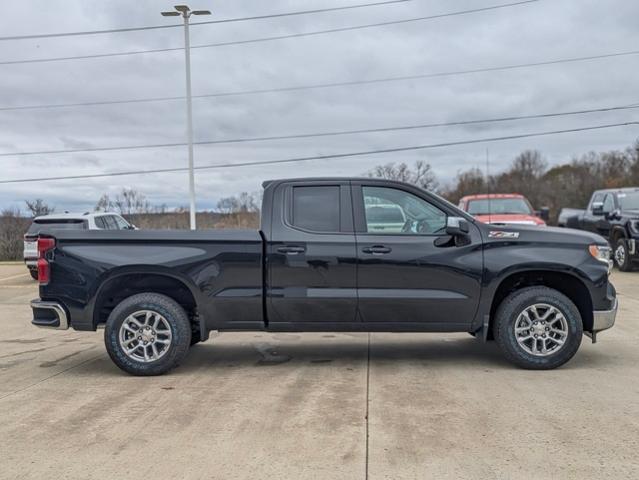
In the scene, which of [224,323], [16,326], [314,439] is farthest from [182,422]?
[16,326]

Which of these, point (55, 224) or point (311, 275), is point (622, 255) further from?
point (55, 224)

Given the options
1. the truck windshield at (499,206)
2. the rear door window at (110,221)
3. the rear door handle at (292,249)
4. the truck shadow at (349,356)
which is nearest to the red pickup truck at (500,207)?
the truck windshield at (499,206)

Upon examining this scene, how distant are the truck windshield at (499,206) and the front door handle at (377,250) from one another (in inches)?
357

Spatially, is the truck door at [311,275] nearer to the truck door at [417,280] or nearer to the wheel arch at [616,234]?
the truck door at [417,280]

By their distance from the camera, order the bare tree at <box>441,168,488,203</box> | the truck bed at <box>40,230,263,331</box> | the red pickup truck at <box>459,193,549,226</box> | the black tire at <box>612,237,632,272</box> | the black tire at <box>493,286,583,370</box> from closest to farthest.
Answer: the black tire at <box>493,286,583,370</box> → the truck bed at <box>40,230,263,331</box> → the red pickup truck at <box>459,193,549,226</box> → the black tire at <box>612,237,632,272</box> → the bare tree at <box>441,168,488,203</box>

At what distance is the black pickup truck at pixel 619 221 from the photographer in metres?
14.2

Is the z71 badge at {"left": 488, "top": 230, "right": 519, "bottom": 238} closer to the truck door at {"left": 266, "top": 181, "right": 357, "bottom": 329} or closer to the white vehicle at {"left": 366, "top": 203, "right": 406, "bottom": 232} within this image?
the white vehicle at {"left": 366, "top": 203, "right": 406, "bottom": 232}

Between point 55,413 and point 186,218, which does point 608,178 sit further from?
point 55,413

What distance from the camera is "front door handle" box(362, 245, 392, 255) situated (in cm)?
591

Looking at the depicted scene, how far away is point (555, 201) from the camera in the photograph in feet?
180

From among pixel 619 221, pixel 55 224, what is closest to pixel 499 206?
pixel 619 221

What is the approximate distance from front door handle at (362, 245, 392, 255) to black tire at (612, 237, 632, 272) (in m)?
10.8

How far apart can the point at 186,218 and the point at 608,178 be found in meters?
42.3

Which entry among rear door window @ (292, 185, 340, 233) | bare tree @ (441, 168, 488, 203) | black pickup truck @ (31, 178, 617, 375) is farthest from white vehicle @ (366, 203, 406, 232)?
bare tree @ (441, 168, 488, 203)
